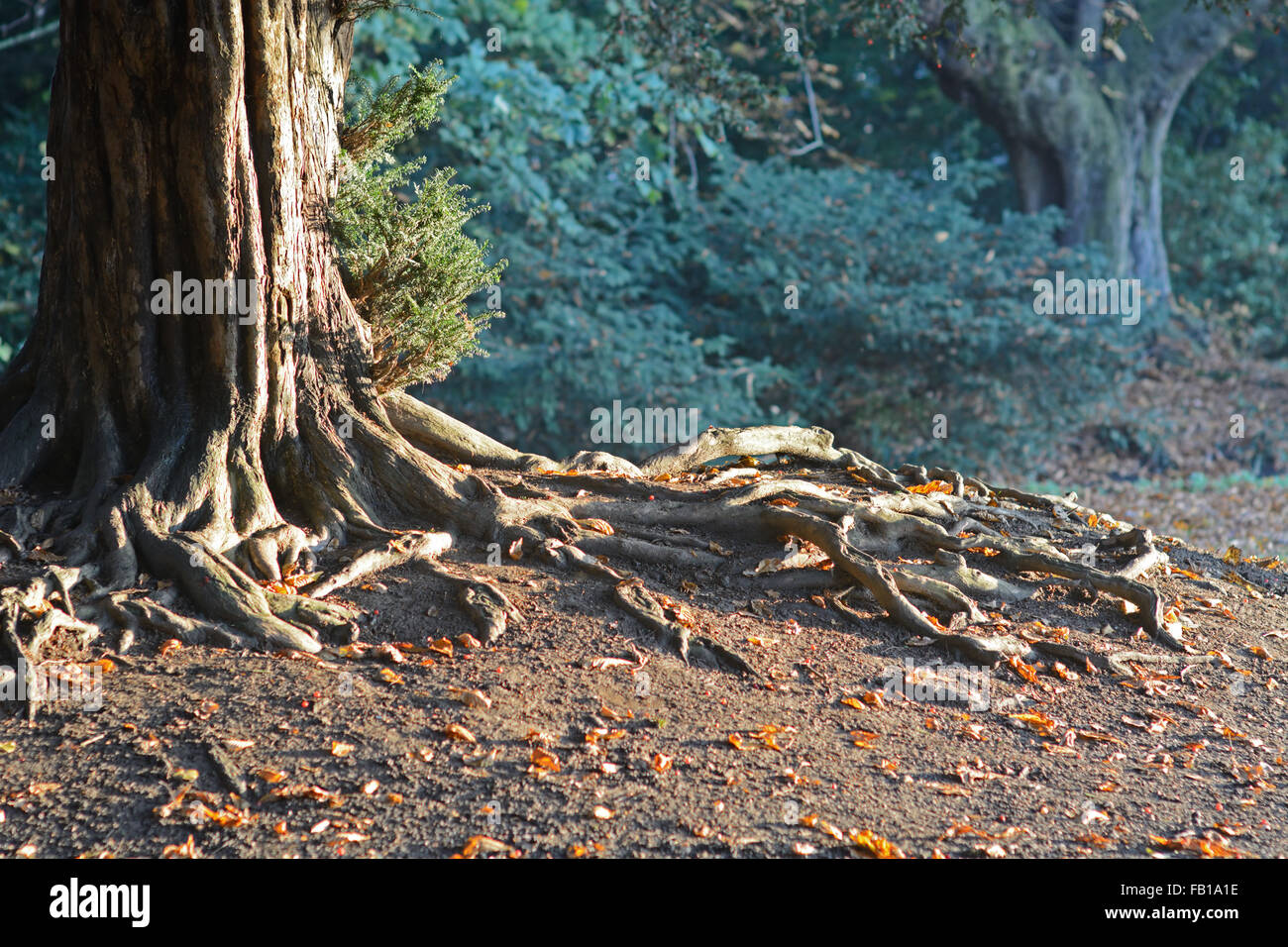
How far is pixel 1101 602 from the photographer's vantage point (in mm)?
6043

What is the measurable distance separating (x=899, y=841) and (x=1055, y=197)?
15.2 metres

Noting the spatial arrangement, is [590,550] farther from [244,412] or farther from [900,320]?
[900,320]

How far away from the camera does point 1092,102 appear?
16547 millimetres

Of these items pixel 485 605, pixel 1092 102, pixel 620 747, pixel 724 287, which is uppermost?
pixel 1092 102

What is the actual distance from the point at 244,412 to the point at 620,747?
2.54 m

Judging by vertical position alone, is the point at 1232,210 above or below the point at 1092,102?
below

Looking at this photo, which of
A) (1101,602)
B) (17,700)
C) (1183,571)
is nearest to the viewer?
(17,700)

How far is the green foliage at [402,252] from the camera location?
18.8 ft

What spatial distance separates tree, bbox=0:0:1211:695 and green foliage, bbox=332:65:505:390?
0.41 feet

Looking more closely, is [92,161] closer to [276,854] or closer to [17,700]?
[17,700]

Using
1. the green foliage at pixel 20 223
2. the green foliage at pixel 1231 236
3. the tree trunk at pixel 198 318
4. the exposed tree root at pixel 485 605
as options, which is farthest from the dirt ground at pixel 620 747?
the green foliage at pixel 1231 236

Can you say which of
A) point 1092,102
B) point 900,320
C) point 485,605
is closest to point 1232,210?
point 1092,102

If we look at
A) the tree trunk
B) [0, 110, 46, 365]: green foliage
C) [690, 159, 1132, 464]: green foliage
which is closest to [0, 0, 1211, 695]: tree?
the tree trunk

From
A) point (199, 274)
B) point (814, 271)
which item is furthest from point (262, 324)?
point (814, 271)
